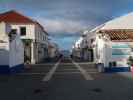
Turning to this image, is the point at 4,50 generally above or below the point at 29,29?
below

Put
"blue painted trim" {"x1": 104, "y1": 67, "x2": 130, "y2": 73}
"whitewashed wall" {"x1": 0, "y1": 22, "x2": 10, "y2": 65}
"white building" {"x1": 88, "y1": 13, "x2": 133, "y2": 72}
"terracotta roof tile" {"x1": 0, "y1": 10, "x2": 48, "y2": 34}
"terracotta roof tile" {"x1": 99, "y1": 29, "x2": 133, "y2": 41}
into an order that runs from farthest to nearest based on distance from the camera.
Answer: "terracotta roof tile" {"x1": 0, "y1": 10, "x2": 48, "y2": 34} → "terracotta roof tile" {"x1": 99, "y1": 29, "x2": 133, "y2": 41} → "white building" {"x1": 88, "y1": 13, "x2": 133, "y2": 72} → "blue painted trim" {"x1": 104, "y1": 67, "x2": 130, "y2": 73} → "whitewashed wall" {"x1": 0, "y1": 22, "x2": 10, "y2": 65}

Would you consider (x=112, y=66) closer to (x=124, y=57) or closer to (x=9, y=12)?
→ (x=124, y=57)

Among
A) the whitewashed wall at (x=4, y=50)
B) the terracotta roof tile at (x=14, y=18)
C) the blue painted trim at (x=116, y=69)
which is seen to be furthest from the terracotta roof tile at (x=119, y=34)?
the terracotta roof tile at (x=14, y=18)

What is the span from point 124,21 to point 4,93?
70.9 feet

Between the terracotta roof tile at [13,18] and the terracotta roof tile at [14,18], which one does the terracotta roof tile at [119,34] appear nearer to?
the terracotta roof tile at [14,18]

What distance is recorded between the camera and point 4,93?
47.2 ft

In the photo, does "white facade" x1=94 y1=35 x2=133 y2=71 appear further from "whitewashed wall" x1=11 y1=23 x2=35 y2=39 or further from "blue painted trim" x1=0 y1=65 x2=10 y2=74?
"whitewashed wall" x1=11 y1=23 x2=35 y2=39

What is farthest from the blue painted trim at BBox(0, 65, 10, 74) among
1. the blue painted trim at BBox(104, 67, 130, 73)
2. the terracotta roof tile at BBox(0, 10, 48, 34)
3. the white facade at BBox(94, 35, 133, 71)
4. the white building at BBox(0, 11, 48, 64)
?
the terracotta roof tile at BBox(0, 10, 48, 34)

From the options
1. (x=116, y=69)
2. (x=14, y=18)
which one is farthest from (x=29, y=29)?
(x=116, y=69)

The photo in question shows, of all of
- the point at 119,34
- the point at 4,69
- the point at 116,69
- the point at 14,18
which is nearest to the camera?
the point at 4,69

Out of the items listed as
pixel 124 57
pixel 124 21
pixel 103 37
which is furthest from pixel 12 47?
pixel 124 21

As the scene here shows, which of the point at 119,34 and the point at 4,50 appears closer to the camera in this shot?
the point at 4,50

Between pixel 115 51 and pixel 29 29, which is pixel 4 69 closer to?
pixel 115 51

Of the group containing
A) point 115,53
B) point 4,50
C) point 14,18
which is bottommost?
point 115,53
